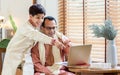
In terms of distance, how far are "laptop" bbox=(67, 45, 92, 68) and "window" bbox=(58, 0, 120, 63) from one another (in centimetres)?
74

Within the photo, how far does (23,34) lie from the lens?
281cm

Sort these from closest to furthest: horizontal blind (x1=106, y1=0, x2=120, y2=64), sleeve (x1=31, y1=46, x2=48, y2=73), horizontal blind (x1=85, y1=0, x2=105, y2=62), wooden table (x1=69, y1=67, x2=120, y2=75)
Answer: wooden table (x1=69, y1=67, x2=120, y2=75), sleeve (x1=31, y1=46, x2=48, y2=73), horizontal blind (x1=106, y1=0, x2=120, y2=64), horizontal blind (x1=85, y1=0, x2=105, y2=62)

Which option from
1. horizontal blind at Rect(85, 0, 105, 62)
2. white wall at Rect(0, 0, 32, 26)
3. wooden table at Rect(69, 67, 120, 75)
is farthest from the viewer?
white wall at Rect(0, 0, 32, 26)

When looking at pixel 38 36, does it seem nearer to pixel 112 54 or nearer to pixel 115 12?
pixel 112 54

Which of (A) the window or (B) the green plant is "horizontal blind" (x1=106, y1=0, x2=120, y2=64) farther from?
(B) the green plant

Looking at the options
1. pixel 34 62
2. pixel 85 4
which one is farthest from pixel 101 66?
pixel 85 4

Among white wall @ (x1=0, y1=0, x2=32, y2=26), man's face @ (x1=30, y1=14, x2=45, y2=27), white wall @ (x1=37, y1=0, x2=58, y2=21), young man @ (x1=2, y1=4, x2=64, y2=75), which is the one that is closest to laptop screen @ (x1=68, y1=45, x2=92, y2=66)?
young man @ (x1=2, y1=4, x2=64, y2=75)

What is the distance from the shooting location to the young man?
8.91 ft

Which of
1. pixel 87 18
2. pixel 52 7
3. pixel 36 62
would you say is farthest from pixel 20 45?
pixel 52 7

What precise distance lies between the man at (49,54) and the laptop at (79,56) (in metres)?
0.12

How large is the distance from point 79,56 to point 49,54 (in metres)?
0.32

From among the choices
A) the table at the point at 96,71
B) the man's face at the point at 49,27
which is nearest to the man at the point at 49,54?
the man's face at the point at 49,27

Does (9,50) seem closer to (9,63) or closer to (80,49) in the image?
(9,63)

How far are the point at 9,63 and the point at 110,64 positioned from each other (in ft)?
3.42
